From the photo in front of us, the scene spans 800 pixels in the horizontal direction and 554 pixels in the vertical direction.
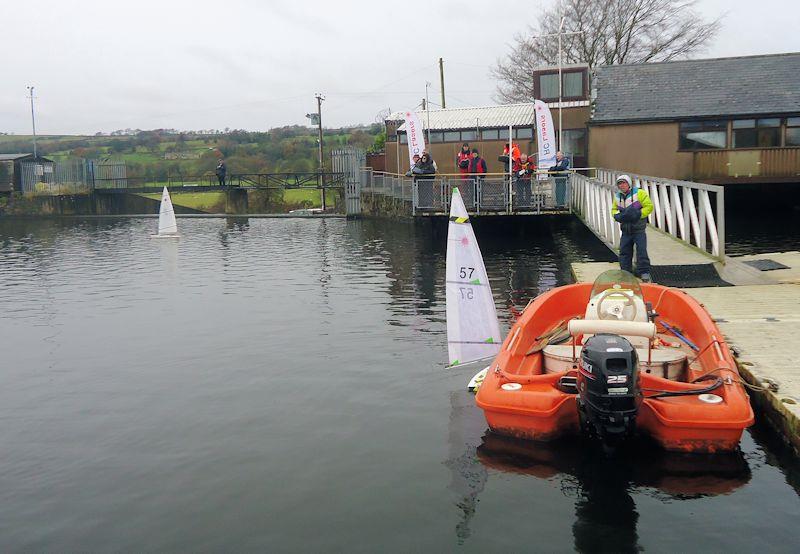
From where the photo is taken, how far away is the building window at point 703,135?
29453 millimetres

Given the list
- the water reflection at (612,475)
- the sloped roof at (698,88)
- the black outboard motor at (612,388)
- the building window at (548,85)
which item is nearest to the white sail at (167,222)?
the building window at (548,85)

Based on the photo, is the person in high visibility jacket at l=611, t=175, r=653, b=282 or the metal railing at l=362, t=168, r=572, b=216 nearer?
the person in high visibility jacket at l=611, t=175, r=653, b=282

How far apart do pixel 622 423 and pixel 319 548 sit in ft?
9.26

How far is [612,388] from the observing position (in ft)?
23.3

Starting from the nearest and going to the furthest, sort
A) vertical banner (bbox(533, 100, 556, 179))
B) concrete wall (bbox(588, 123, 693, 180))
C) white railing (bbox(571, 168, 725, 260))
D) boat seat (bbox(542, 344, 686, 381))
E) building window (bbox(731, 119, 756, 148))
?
boat seat (bbox(542, 344, 686, 381)) < white railing (bbox(571, 168, 725, 260)) < vertical banner (bbox(533, 100, 556, 179)) < building window (bbox(731, 119, 756, 148)) < concrete wall (bbox(588, 123, 693, 180))

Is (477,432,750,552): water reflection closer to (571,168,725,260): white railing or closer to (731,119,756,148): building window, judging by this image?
(571,168,725,260): white railing

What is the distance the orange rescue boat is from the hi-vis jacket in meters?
4.15

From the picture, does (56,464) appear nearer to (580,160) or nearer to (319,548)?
(319,548)

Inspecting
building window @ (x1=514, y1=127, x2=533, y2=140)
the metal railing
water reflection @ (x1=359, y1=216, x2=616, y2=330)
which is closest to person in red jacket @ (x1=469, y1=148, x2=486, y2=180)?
the metal railing

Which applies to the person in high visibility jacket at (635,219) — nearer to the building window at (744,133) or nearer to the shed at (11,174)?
the building window at (744,133)

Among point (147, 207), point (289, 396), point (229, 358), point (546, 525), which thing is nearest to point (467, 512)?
point (546, 525)

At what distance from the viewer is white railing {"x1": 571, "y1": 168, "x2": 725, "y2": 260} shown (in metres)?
14.9

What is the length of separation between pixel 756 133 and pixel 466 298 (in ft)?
75.2

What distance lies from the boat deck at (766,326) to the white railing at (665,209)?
0.81 m
